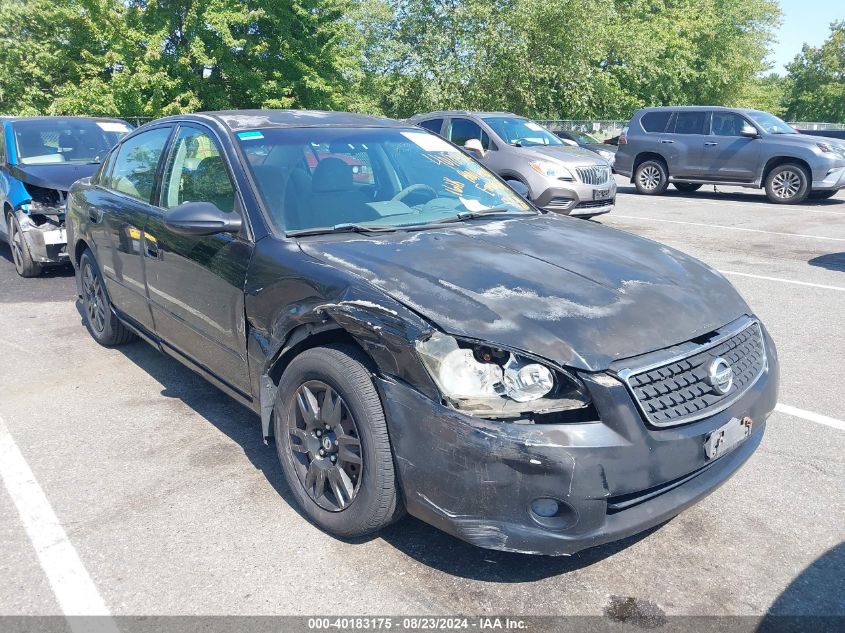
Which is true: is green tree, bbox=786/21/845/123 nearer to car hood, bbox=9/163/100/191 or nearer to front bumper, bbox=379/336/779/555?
car hood, bbox=9/163/100/191

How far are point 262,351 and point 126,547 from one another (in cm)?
99

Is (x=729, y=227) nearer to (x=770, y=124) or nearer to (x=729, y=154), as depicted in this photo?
(x=729, y=154)

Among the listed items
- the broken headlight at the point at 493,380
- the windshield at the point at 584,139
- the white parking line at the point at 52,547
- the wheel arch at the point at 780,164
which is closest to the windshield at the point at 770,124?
the wheel arch at the point at 780,164

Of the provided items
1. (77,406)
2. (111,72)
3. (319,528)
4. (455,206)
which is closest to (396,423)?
(319,528)

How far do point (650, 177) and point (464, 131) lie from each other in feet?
19.1

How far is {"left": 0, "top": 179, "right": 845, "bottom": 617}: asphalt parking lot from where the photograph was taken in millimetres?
2734

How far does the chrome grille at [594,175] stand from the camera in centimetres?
1151

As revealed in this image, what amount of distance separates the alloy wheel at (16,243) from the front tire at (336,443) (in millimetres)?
6123

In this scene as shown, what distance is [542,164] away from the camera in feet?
37.8

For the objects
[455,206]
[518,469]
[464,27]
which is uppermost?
[464,27]

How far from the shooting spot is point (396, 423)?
2.68 m

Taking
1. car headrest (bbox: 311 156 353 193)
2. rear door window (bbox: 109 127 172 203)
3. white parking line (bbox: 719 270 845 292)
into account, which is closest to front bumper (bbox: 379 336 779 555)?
car headrest (bbox: 311 156 353 193)

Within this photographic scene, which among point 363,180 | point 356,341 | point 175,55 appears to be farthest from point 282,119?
point 175,55

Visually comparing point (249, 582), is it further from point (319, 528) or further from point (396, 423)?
point (396, 423)
